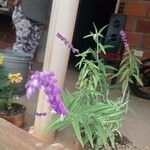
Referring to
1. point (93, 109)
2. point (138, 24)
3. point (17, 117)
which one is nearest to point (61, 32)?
point (93, 109)

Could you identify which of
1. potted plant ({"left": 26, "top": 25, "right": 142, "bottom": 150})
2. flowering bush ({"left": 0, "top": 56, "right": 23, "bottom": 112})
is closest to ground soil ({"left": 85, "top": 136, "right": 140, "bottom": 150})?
potted plant ({"left": 26, "top": 25, "right": 142, "bottom": 150})

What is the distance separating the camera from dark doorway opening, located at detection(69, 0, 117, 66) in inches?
244

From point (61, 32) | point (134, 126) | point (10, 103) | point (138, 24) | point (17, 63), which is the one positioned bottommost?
point (134, 126)

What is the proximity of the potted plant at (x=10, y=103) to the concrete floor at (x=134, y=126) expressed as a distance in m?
0.15

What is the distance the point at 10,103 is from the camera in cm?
361

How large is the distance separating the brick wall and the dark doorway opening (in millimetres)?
849

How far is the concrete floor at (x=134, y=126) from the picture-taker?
340cm

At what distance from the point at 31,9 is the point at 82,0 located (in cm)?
176

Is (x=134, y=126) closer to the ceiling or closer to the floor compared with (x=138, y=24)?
closer to the floor

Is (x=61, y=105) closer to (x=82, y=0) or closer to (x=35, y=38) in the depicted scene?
(x=35, y=38)

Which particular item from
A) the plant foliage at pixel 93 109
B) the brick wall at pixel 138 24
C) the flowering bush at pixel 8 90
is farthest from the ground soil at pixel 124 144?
the brick wall at pixel 138 24

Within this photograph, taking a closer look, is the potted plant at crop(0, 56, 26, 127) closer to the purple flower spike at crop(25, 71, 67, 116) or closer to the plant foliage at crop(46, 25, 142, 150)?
the plant foliage at crop(46, 25, 142, 150)

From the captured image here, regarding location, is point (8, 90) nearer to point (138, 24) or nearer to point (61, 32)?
point (61, 32)

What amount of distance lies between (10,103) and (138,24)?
2.31 m
